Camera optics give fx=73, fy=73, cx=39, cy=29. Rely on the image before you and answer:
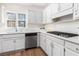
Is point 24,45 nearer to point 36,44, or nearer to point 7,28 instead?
point 36,44

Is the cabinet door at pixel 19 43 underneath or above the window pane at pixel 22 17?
underneath

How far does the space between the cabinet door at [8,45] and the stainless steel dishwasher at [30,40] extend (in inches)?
16.3

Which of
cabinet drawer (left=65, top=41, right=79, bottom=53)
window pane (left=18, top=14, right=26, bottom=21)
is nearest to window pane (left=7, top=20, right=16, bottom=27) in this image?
window pane (left=18, top=14, right=26, bottom=21)

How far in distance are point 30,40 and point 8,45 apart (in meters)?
0.61

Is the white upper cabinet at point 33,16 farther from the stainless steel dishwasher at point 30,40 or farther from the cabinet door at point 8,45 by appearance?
the cabinet door at point 8,45

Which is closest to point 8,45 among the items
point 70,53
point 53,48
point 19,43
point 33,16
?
point 19,43

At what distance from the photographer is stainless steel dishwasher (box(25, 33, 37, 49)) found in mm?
2105

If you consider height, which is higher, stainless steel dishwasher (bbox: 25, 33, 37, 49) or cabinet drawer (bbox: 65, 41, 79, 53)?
cabinet drawer (bbox: 65, 41, 79, 53)

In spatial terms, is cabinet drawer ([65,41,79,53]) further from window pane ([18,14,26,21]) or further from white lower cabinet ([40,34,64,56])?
window pane ([18,14,26,21])

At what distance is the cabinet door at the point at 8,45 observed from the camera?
5.97 ft

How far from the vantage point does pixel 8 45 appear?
73.0 inches

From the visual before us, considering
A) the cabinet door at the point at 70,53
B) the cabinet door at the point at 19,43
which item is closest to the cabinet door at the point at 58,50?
the cabinet door at the point at 70,53

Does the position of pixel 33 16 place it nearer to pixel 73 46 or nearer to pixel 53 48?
pixel 53 48

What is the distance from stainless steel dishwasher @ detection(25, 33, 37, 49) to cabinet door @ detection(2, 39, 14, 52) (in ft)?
1.36
